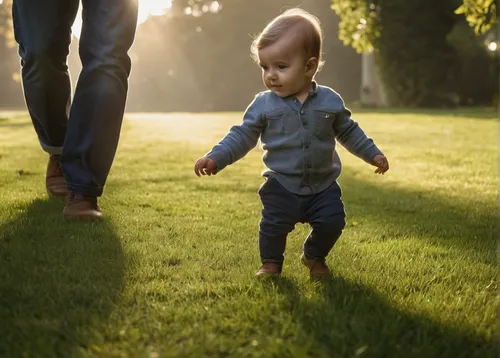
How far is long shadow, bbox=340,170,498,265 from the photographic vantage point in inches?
122

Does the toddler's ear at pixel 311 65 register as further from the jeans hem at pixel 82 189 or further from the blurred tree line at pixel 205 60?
the blurred tree line at pixel 205 60

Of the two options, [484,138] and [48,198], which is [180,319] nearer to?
[48,198]

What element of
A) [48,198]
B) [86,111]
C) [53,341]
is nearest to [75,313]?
[53,341]

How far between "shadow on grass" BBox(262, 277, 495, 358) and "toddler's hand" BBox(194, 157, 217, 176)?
0.58m

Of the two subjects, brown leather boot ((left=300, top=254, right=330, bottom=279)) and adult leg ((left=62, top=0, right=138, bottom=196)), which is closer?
brown leather boot ((left=300, top=254, right=330, bottom=279))

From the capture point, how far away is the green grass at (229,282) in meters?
1.68

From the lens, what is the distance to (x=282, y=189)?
8.25 ft

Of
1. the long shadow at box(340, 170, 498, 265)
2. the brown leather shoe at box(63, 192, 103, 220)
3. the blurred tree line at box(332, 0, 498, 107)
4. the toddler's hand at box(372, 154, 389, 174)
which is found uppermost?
the toddler's hand at box(372, 154, 389, 174)

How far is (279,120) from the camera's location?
2.52 m

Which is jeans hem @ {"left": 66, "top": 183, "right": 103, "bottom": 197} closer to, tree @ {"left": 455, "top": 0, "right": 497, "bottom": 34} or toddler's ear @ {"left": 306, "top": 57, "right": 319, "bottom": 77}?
toddler's ear @ {"left": 306, "top": 57, "right": 319, "bottom": 77}

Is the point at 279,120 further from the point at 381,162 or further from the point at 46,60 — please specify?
the point at 46,60

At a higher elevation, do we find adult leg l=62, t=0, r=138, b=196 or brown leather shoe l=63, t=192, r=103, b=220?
adult leg l=62, t=0, r=138, b=196

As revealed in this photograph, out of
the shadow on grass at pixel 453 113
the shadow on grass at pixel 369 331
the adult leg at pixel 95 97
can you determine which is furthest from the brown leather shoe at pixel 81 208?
the shadow on grass at pixel 453 113

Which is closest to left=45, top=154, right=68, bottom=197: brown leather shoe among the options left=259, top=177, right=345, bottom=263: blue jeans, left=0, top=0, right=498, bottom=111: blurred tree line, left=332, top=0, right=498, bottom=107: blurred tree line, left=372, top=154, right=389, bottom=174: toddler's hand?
left=0, top=0, right=498, bottom=111: blurred tree line
